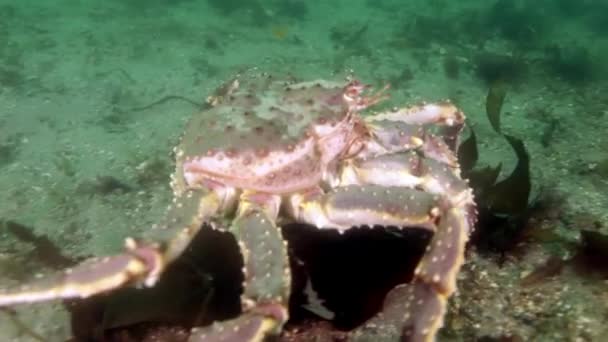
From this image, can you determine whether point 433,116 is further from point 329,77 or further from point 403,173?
point 329,77

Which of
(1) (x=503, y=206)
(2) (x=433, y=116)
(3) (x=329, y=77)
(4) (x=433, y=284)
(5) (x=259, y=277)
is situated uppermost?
(2) (x=433, y=116)

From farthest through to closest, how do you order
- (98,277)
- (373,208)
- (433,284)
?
1. (373,208)
2. (433,284)
3. (98,277)

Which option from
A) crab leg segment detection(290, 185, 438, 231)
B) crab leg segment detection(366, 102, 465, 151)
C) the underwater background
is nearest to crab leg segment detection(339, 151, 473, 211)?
crab leg segment detection(290, 185, 438, 231)

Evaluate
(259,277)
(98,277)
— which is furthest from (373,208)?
(98,277)

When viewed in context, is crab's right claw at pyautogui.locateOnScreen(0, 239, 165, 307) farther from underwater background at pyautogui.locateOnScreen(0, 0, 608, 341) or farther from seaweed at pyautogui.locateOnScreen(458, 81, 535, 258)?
seaweed at pyautogui.locateOnScreen(458, 81, 535, 258)

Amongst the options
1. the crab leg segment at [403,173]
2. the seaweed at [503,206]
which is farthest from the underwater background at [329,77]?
the crab leg segment at [403,173]

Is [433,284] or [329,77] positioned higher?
[433,284]

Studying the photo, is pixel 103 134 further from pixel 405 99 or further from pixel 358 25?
pixel 358 25
